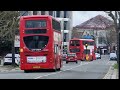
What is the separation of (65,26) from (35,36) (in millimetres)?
75022

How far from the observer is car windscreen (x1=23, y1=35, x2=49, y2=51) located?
33.8 metres

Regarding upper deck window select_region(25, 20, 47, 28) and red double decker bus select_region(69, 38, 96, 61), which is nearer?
upper deck window select_region(25, 20, 47, 28)

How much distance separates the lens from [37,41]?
1332 inches

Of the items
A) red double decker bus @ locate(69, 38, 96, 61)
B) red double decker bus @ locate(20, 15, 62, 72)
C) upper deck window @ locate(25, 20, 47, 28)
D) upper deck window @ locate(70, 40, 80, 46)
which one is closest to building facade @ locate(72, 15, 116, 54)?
red double decker bus @ locate(69, 38, 96, 61)

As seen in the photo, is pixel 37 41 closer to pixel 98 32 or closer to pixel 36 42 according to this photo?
pixel 36 42

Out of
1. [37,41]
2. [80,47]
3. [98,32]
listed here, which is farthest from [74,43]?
[98,32]

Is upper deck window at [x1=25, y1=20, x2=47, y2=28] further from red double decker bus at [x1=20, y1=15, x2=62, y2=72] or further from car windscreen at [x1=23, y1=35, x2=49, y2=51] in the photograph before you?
car windscreen at [x1=23, y1=35, x2=49, y2=51]

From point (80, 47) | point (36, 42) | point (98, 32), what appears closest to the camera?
point (36, 42)

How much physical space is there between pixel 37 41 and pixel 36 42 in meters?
0.10

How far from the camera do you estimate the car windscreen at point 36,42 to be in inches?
1330

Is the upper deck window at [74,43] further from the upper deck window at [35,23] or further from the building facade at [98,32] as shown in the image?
the building facade at [98,32]

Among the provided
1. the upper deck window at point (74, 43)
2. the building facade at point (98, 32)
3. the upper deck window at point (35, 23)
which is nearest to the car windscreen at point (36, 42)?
the upper deck window at point (35, 23)
